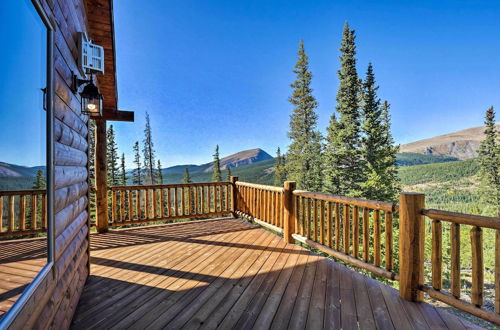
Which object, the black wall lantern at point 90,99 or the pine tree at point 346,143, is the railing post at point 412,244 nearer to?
the black wall lantern at point 90,99

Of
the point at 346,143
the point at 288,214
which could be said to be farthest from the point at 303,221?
the point at 346,143

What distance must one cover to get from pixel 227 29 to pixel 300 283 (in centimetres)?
1462

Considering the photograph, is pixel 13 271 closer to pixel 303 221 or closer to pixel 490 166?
pixel 303 221

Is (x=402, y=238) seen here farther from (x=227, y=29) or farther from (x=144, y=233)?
A: (x=227, y=29)

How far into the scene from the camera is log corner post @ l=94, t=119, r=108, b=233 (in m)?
4.58

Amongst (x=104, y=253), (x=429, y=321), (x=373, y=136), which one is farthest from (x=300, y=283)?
(x=373, y=136)

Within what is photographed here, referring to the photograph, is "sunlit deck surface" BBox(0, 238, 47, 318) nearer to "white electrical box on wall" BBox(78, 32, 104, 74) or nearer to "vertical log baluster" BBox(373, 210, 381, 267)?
"white electrical box on wall" BBox(78, 32, 104, 74)

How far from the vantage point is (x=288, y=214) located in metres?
3.94

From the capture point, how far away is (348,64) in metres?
16.5

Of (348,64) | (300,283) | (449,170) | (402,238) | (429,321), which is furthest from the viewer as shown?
(449,170)

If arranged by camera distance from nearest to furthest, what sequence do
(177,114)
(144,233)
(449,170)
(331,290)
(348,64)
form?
(331,290) → (144,233) → (348,64) → (177,114) → (449,170)

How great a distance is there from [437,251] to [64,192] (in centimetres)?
323

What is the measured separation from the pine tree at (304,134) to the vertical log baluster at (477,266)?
1583 cm

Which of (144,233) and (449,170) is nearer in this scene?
(144,233)
